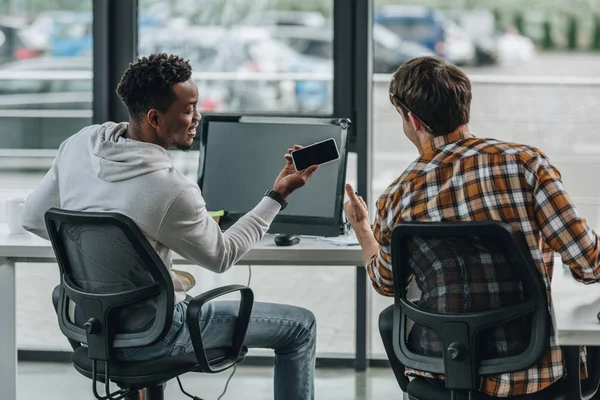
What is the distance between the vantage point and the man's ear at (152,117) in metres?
2.33

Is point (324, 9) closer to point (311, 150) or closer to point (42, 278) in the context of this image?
point (311, 150)

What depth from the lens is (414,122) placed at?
82.8 inches

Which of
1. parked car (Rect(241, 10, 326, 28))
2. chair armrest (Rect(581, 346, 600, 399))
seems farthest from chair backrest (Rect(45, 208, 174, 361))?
parked car (Rect(241, 10, 326, 28))

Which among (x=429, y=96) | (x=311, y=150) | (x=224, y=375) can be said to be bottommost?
(x=224, y=375)

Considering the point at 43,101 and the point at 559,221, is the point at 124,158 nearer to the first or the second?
the point at 559,221

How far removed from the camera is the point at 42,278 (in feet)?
13.1

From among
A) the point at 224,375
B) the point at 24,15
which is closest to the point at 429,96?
the point at 224,375

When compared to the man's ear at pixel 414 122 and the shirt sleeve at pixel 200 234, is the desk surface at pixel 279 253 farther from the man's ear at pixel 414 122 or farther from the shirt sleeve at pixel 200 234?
the man's ear at pixel 414 122

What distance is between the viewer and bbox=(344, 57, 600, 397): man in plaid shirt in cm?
189

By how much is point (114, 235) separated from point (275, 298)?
1830mm

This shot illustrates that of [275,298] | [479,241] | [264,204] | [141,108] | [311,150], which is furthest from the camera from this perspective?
[275,298]

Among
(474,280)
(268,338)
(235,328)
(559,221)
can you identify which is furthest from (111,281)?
(559,221)

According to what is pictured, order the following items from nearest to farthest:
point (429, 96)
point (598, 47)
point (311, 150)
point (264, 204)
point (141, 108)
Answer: point (429, 96) → point (141, 108) → point (264, 204) → point (311, 150) → point (598, 47)

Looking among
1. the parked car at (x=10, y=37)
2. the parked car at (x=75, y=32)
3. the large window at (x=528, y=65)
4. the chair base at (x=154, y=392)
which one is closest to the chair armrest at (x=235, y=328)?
the chair base at (x=154, y=392)
